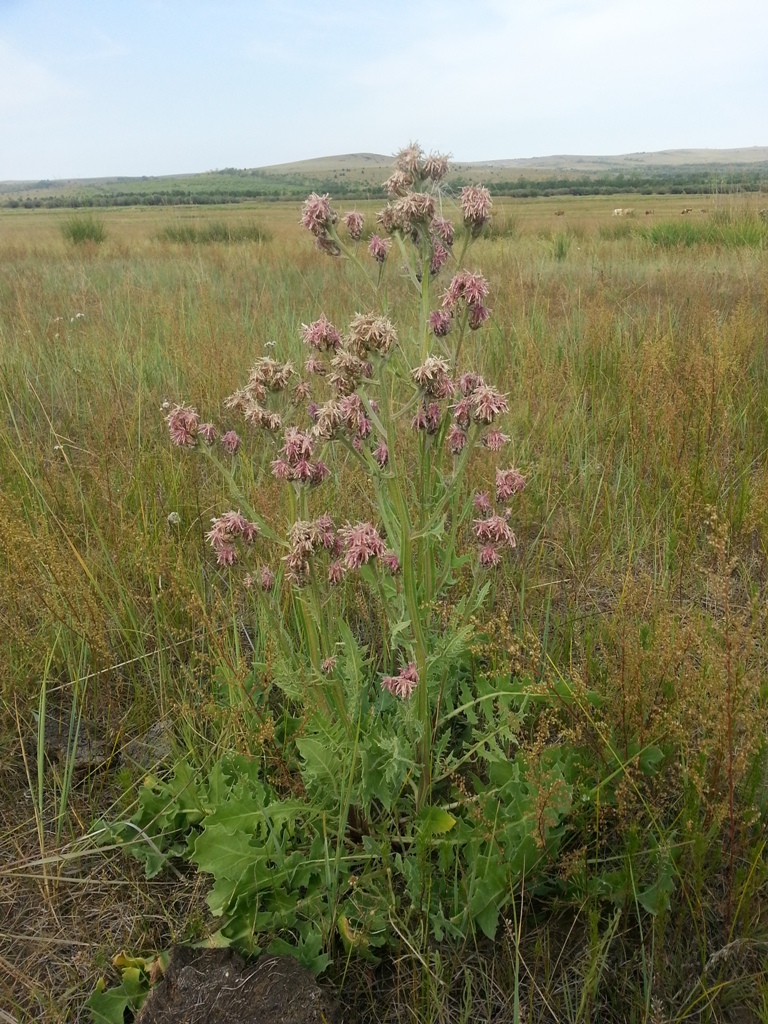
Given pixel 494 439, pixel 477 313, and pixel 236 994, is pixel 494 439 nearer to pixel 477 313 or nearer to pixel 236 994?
pixel 477 313

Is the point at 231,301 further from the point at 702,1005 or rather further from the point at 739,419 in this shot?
the point at 702,1005

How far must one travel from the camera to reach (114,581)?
8.23 ft

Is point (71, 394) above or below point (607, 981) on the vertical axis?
above

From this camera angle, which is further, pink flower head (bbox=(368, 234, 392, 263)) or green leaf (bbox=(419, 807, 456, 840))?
pink flower head (bbox=(368, 234, 392, 263))

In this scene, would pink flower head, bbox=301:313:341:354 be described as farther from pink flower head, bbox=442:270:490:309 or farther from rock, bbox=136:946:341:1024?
rock, bbox=136:946:341:1024

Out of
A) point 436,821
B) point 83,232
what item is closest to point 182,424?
point 436,821

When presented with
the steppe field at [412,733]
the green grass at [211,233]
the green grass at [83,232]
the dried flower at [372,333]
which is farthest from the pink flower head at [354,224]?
the green grass at [83,232]

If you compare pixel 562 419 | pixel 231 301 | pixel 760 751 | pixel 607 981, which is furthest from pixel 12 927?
pixel 231 301

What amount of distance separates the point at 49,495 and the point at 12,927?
6.05 ft

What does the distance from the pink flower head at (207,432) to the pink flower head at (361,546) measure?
1.62ft

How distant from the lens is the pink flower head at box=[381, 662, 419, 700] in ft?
5.32

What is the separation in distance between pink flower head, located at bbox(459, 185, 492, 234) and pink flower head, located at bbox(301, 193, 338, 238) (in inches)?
13.5

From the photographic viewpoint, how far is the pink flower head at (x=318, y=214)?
1.79 metres

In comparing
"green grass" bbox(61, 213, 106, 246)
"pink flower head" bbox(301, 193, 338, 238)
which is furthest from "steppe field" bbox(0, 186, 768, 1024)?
"green grass" bbox(61, 213, 106, 246)
